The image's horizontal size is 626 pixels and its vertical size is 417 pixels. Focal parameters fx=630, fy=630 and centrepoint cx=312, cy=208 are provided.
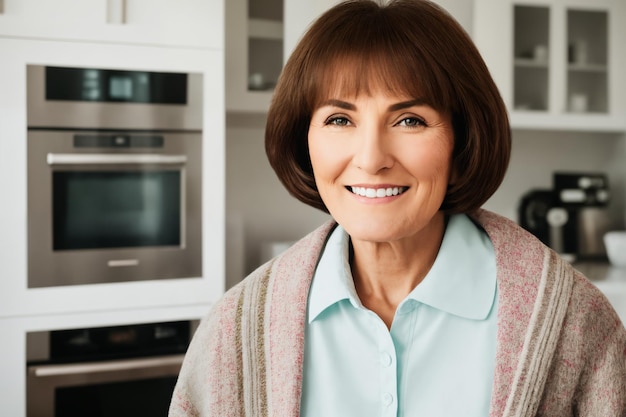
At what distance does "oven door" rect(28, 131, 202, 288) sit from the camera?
203cm

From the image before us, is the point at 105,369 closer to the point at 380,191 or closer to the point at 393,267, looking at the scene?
the point at 393,267

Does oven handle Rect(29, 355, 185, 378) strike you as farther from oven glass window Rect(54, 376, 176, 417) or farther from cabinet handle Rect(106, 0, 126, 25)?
cabinet handle Rect(106, 0, 126, 25)

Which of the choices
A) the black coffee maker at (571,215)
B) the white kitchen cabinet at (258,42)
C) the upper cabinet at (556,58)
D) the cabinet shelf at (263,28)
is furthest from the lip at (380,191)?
the black coffee maker at (571,215)

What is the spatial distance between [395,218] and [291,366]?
0.81 ft

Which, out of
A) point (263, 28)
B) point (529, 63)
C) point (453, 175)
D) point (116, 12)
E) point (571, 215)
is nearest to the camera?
point (453, 175)

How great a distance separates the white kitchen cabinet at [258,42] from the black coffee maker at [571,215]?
1.51 meters

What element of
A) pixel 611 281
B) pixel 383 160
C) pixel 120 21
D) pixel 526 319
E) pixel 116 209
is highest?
pixel 120 21

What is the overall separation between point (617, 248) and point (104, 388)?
2.42 m

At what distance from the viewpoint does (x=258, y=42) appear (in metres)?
2.63

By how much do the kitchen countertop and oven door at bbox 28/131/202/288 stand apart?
169 cm

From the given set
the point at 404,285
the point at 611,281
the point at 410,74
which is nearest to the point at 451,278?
the point at 404,285

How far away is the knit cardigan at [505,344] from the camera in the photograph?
799 millimetres

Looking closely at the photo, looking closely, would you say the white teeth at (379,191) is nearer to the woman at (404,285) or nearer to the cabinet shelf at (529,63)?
the woman at (404,285)

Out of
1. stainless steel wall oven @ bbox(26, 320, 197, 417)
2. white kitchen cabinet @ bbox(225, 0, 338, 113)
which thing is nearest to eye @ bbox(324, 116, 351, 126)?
stainless steel wall oven @ bbox(26, 320, 197, 417)
